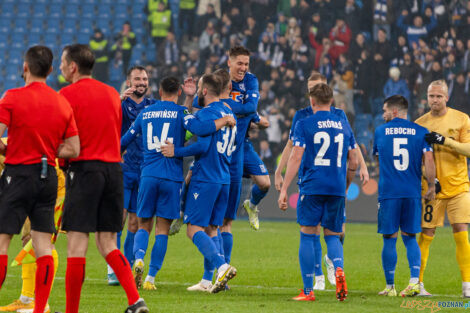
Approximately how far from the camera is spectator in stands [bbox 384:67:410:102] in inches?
803

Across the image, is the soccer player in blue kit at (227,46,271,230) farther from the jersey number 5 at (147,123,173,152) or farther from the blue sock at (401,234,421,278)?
the blue sock at (401,234,421,278)

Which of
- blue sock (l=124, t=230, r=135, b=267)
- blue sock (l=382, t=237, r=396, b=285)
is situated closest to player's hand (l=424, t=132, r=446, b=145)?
blue sock (l=382, t=237, r=396, b=285)

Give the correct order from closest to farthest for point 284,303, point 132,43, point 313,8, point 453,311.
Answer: point 453,311 < point 284,303 < point 313,8 < point 132,43

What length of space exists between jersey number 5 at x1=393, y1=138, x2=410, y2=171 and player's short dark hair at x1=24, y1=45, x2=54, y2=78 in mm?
3837

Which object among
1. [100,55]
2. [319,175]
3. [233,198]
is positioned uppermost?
[100,55]

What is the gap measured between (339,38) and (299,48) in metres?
1.15

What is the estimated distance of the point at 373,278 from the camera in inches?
377

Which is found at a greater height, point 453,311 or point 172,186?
point 172,186

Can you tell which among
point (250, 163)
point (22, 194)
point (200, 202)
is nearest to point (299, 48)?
point (250, 163)

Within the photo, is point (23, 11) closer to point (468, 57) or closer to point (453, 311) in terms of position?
point (468, 57)

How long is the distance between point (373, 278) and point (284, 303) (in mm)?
2896

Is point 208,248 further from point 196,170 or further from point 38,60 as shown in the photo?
point 38,60

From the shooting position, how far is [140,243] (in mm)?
8008

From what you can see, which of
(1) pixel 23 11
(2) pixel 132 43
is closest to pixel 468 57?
(2) pixel 132 43
